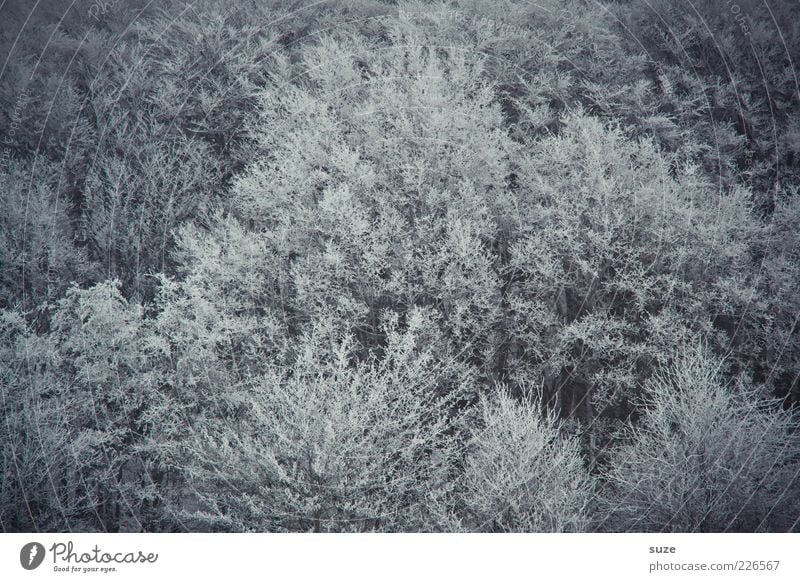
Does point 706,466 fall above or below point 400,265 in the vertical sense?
below

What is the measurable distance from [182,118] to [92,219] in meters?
2.58

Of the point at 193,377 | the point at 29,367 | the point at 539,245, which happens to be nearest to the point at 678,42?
the point at 539,245

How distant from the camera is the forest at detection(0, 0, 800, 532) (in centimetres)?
752

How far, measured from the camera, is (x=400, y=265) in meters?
10.5

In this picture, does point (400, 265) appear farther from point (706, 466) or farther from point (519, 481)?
point (706, 466)

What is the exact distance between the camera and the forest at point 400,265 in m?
7.52

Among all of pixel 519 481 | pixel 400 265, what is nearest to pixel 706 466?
pixel 519 481
